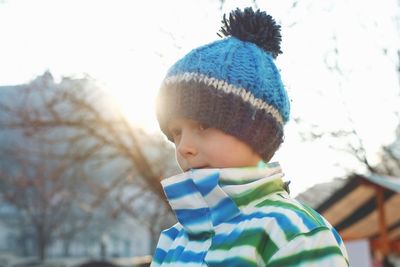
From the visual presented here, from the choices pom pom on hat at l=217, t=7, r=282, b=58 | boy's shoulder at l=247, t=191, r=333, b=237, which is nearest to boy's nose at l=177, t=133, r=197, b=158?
boy's shoulder at l=247, t=191, r=333, b=237

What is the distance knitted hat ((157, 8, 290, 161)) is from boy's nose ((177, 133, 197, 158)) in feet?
0.20

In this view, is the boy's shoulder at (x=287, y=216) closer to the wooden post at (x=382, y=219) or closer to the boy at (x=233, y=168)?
the boy at (x=233, y=168)

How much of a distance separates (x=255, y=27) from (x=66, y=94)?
27.5ft

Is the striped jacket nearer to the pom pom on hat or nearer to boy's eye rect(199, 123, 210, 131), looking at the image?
boy's eye rect(199, 123, 210, 131)

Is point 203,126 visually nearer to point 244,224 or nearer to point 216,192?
point 216,192

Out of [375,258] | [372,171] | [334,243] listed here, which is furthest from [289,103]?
[375,258]

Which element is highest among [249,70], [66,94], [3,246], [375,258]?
[249,70]

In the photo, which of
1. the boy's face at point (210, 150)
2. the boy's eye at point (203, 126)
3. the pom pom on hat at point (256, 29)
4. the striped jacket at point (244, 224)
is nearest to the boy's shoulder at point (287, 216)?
the striped jacket at point (244, 224)

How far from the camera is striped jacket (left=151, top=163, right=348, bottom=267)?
62.5 inches

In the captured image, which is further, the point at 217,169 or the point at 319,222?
the point at 217,169

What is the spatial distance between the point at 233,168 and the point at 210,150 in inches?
3.3

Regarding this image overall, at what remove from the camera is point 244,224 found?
1.69m

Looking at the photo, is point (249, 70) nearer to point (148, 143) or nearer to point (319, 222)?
point (319, 222)

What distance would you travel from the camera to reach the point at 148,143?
11133mm
